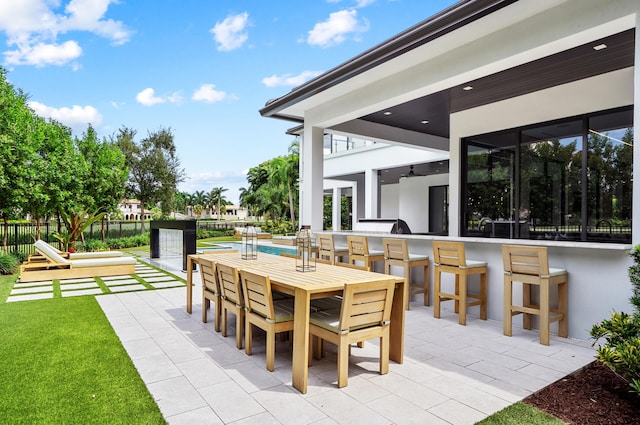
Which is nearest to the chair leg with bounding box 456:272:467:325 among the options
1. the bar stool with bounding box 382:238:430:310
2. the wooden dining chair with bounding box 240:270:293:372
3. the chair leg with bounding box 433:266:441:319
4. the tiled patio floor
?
the tiled patio floor

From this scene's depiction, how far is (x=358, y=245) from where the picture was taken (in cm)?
648

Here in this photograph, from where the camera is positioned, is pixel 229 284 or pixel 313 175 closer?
pixel 229 284

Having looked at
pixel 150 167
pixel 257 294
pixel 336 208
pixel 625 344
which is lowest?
pixel 625 344

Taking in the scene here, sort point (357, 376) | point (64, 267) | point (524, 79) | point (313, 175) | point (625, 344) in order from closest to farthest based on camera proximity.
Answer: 1. point (625, 344)
2. point (357, 376)
3. point (524, 79)
4. point (64, 267)
5. point (313, 175)

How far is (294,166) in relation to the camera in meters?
22.9

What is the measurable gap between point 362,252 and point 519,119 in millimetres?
3973

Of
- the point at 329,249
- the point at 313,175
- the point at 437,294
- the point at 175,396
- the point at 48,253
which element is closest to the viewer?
the point at 175,396

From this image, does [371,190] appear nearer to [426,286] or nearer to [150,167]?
[426,286]

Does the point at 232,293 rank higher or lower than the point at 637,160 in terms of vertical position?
lower

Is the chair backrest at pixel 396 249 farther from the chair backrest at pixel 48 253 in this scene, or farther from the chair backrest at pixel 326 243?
the chair backrest at pixel 48 253

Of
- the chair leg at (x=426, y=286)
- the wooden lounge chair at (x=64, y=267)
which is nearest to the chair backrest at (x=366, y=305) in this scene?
the chair leg at (x=426, y=286)

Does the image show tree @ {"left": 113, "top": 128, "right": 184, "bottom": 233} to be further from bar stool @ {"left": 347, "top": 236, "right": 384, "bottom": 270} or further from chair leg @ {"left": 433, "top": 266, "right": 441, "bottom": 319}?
chair leg @ {"left": 433, "top": 266, "right": 441, "bottom": 319}

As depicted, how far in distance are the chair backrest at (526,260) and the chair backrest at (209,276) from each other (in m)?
3.24

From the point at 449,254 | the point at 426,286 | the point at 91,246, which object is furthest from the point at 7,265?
the point at 449,254
